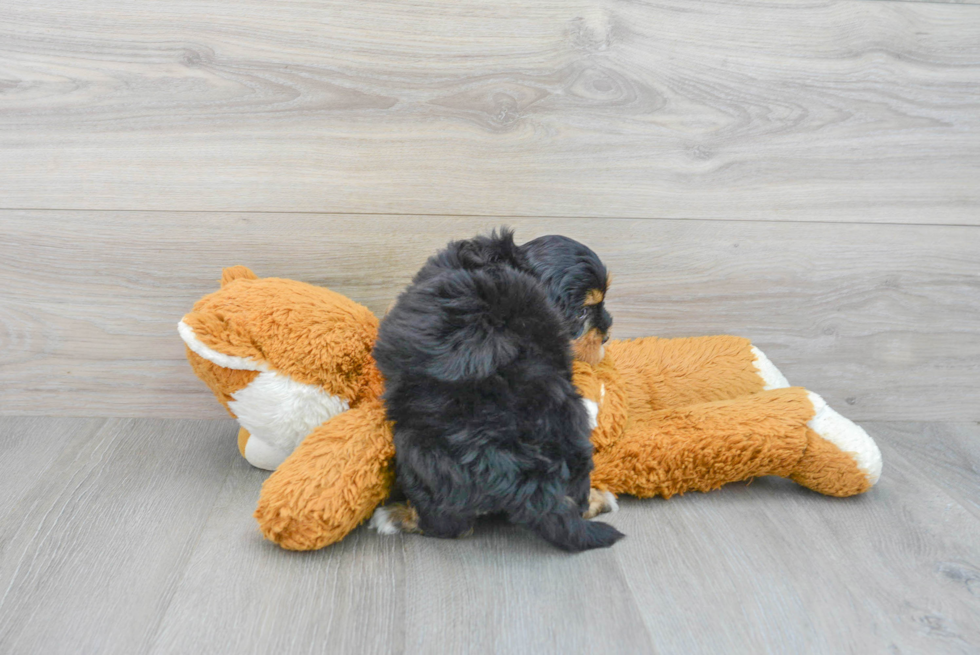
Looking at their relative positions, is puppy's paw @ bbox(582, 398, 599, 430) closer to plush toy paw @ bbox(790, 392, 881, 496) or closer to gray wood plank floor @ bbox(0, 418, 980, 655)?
gray wood plank floor @ bbox(0, 418, 980, 655)

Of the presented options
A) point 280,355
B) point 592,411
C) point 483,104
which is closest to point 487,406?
point 592,411

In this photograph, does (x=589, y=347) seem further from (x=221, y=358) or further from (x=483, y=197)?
(x=221, y=358)

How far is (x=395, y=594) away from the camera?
0.76 metres

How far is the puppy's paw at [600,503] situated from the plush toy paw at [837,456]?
28 cm

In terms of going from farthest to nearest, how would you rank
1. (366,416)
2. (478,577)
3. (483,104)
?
(483,104) → (366,416) → (478,577)

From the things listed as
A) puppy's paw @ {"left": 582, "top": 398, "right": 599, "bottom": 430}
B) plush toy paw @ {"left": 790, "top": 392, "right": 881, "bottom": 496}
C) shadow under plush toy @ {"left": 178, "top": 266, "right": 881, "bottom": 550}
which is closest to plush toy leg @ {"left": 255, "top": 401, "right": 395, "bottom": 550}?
shadow under plush toy @ {"left": 178, "top": 266, "right": 881, "bottom": 550}

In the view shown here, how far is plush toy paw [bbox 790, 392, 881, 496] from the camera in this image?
96cm

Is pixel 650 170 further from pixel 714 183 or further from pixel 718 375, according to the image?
pixel 718 375

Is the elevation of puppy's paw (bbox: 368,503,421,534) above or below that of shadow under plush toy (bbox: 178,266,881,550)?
below

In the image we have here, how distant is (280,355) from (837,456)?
78cm

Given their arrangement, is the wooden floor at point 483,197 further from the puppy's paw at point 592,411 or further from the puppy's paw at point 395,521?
the puppy's paw at point 592,411

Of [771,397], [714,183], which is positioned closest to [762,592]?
[771,397]

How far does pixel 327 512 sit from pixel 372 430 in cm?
12

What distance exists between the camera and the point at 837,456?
0.96 meters
